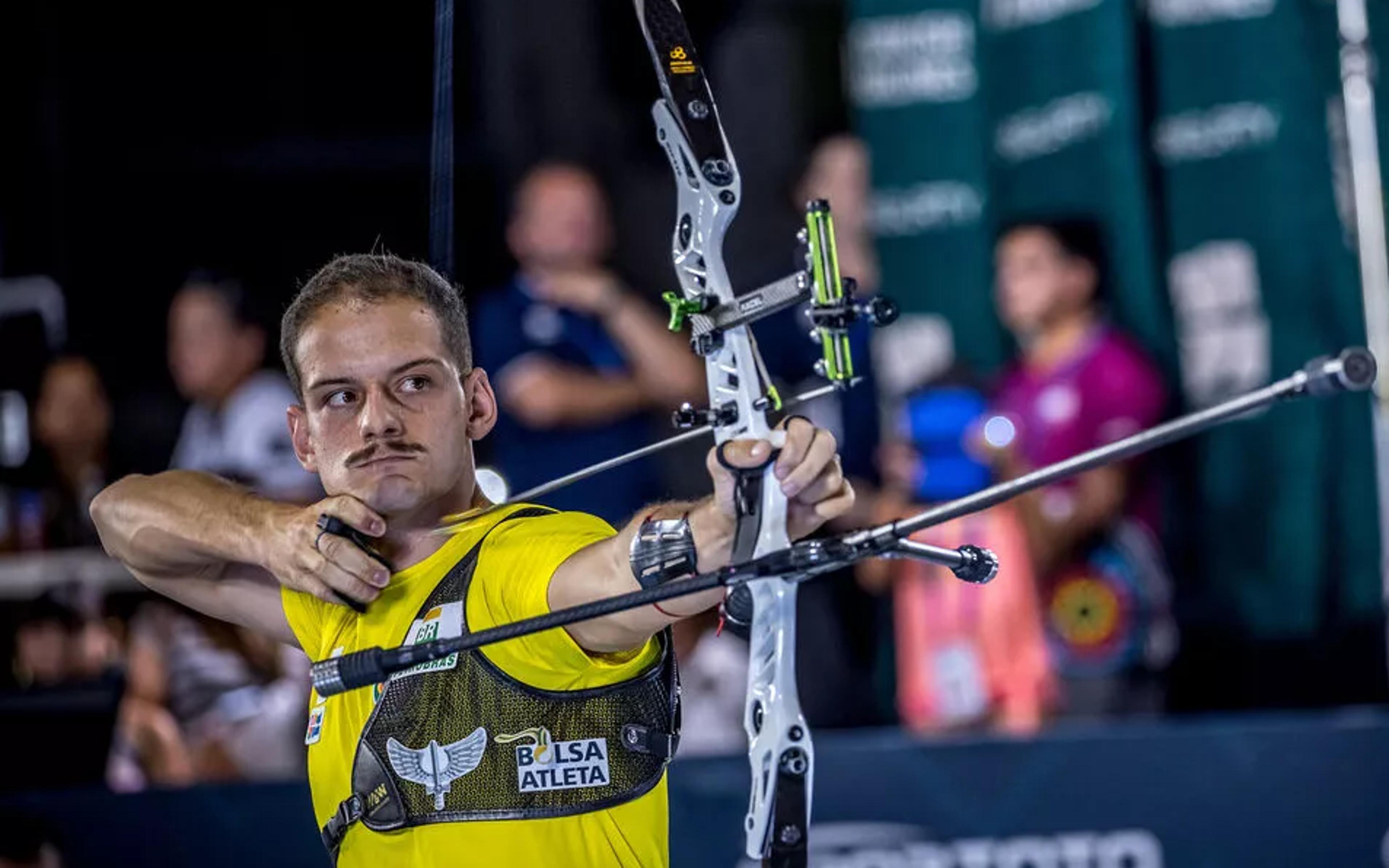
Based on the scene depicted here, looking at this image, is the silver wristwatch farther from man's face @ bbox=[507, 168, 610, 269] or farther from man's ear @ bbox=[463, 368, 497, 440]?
man's face @ bbox=[507, 168, 610, 269]

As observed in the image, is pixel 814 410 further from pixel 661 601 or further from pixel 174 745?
pixel 661 601

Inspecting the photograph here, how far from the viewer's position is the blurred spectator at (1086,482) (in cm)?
537

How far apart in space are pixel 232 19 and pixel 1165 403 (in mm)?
3705

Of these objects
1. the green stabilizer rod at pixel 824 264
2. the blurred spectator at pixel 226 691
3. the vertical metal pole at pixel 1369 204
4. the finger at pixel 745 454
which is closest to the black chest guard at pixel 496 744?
the finger at pixel 745 454

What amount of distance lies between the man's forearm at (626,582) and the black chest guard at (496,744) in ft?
0.38

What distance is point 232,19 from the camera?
6637mm

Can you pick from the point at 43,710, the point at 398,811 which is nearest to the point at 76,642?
the point at 43,710

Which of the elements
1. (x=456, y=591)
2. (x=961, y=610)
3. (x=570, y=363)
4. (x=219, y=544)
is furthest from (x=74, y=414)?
(x=456, y=591)

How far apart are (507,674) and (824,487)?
19.1 inches

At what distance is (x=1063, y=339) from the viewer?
548 centimetres

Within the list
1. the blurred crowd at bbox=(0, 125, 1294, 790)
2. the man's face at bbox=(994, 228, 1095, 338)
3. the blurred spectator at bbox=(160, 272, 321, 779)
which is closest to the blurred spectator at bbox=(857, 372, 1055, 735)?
the blurred crowd at bbox=(0, 125, 1294, 790)

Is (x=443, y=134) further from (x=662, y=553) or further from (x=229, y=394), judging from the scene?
(x=229, y=394)

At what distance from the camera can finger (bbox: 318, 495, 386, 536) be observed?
224 cm

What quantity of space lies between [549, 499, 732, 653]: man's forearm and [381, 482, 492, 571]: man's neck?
30 cm
